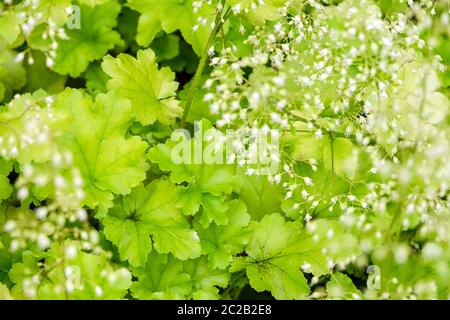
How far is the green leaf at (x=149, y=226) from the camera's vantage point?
8.73ft

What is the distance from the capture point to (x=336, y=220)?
117 inches

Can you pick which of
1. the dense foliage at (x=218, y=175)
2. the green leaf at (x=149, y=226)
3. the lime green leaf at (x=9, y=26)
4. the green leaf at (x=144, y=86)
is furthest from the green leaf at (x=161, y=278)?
the lime green leaf at (x=9, y=26)

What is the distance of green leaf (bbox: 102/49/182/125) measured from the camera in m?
2.92

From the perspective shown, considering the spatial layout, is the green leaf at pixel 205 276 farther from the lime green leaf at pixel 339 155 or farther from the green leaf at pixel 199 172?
the lime green leaf at pixel 339 155

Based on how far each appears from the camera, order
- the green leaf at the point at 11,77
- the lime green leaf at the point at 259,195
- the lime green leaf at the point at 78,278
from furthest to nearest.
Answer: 1. the green leaf at the point at 11,77
2. the lime green leaf at the point at 259,195
3. the lime green leaf at the point at 78,278

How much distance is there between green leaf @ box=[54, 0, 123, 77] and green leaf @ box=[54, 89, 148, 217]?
64cm

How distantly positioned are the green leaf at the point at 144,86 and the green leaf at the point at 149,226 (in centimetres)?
35

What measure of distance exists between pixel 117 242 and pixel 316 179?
1046mm

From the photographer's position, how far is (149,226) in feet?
9.02

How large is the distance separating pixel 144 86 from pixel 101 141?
40 centimetres

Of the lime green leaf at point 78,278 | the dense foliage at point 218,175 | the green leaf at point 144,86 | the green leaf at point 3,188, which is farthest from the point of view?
the green leaf at point 144,86

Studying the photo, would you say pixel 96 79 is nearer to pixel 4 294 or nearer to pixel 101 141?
pixel 101 141

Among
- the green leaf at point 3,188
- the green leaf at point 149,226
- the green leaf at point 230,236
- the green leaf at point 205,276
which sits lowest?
the green leaf at point 205,276

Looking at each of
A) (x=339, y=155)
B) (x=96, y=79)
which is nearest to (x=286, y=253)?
(x=339, y=155)
